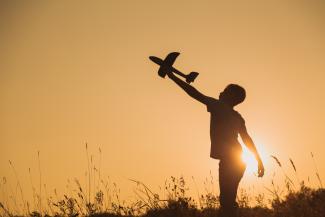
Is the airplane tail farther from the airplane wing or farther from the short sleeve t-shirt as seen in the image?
the short sleeve t-shirt

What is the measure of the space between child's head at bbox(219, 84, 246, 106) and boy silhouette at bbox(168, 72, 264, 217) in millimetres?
13

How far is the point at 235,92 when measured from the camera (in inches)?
231

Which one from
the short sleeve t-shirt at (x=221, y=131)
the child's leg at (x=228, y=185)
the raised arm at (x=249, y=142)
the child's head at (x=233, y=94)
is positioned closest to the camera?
the child's leg at (x=228, y=185)

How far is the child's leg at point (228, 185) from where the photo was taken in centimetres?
547

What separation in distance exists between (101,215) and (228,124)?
3131 mm

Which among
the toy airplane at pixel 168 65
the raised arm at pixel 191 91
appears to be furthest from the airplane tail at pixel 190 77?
the raised arm at pixel 191 91

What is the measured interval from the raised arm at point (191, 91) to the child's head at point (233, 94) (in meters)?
0.36

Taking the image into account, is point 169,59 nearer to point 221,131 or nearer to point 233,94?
point 233,94

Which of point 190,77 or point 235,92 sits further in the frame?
point 235,92

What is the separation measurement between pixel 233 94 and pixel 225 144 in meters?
0.70

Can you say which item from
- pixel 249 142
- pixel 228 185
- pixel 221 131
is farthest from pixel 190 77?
pixel 228 185

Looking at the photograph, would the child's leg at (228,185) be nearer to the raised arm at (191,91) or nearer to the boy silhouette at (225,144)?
the boy silhouette at (225,144)

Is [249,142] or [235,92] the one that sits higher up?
[235,92]

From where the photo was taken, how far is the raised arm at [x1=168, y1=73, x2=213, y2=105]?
5.48m
